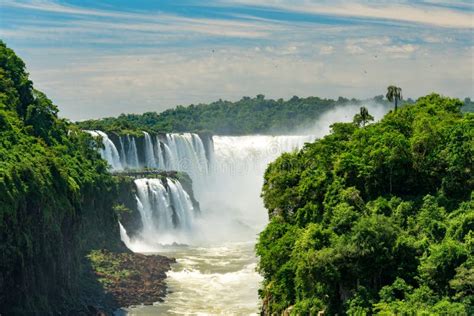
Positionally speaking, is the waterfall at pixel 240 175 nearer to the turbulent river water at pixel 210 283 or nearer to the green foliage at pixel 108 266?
the turbulent river water at pixel 210 283

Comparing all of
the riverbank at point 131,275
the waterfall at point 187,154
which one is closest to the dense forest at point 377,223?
the riverbank at point 131,275

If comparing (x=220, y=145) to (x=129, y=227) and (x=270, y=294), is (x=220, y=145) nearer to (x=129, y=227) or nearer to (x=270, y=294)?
(x=129, y=227)

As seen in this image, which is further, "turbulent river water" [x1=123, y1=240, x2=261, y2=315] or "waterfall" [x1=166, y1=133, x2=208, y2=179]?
"waterfall" [x1=166, y1=133, x2=208, y2=179]

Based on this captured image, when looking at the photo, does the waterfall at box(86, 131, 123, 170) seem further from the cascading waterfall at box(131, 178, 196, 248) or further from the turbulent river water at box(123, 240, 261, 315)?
the turbulent river water at box(123, 240, 261, 315)

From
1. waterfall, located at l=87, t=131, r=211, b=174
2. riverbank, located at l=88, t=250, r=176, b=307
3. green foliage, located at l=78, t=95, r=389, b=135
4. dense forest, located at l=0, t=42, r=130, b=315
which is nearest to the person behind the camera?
dense forest, located at l=0, t=42, r=130, b=315

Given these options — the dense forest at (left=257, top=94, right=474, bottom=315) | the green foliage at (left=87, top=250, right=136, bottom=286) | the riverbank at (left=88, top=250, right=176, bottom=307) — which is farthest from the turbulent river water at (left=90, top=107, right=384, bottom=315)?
the dense forest at (left=257, top=94, right=474, bottom=315)

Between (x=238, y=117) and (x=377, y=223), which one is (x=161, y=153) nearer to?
(x=377, y=223)
